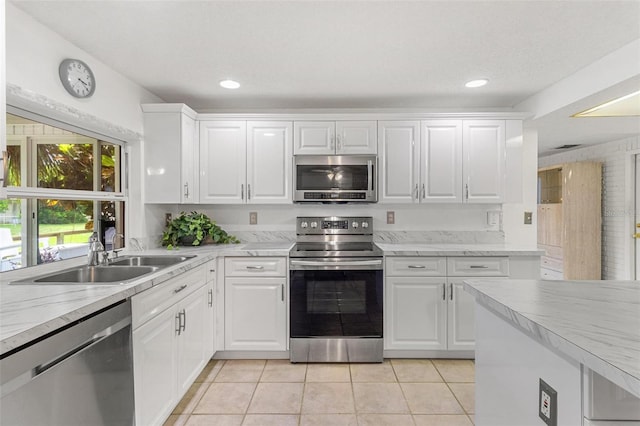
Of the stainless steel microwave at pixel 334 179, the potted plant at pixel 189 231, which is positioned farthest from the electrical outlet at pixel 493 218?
the potted plant at pixel 189 231

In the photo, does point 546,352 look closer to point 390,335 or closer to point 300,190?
point 390,335

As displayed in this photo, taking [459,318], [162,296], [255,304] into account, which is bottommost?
[459,318]

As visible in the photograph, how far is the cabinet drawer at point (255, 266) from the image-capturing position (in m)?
2.56

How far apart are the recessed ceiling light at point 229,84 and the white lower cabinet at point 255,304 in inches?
55.7

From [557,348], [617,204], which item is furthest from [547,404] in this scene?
[617,204]

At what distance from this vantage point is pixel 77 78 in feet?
6.39

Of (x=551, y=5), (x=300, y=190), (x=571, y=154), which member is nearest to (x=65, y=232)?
(x=300, y=190)

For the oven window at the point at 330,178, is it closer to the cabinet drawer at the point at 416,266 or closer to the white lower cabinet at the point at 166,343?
the cabinet drawer at the point at 416,266

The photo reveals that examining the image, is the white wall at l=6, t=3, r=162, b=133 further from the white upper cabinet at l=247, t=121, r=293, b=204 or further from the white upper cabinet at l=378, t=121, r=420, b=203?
the white upper cabinet at l=378, t=121, r=420, b=203

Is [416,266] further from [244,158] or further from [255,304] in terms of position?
[244,158]

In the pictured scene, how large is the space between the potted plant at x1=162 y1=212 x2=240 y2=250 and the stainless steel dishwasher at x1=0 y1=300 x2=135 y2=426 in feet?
4.52

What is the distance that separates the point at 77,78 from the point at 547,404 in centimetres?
274

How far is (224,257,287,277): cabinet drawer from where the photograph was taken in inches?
101

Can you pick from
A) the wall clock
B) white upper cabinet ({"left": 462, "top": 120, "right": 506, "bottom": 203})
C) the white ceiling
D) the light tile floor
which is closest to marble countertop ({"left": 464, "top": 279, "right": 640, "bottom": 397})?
the light tile floor
